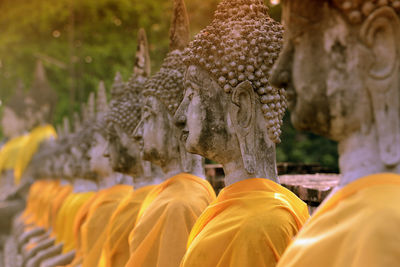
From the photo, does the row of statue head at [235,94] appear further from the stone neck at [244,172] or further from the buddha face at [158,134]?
the buddha face at [158,134]

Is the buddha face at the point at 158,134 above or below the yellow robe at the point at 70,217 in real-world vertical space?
above

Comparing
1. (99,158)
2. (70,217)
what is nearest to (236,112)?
(99,158)

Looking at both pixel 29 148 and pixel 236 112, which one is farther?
pixel 29 148

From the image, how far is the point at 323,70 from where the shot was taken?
5.98 feet

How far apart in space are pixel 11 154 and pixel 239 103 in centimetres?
1194

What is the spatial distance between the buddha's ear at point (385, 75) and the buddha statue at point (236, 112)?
917mm

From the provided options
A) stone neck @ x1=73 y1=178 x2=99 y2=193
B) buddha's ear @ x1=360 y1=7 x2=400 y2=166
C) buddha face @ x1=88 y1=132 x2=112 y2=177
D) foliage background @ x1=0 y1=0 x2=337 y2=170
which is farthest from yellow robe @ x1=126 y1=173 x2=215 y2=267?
foliage background @ x1=0 y1=0 x2=337 y2=170

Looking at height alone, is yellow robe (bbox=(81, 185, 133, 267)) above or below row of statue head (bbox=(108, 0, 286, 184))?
below

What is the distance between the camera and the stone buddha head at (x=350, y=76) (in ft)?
5.68

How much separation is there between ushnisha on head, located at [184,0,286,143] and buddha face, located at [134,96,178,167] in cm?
104

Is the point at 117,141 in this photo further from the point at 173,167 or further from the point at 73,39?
the point at 73,39

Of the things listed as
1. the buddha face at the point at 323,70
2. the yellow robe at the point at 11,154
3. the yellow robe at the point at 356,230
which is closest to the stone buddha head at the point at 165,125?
Answer: the buddha face at the point at 323,70

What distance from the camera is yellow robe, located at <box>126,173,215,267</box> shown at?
3312 mm

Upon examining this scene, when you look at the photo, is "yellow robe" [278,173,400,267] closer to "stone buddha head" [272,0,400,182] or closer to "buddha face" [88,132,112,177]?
"stone buddha head" [272,0,400,182]
